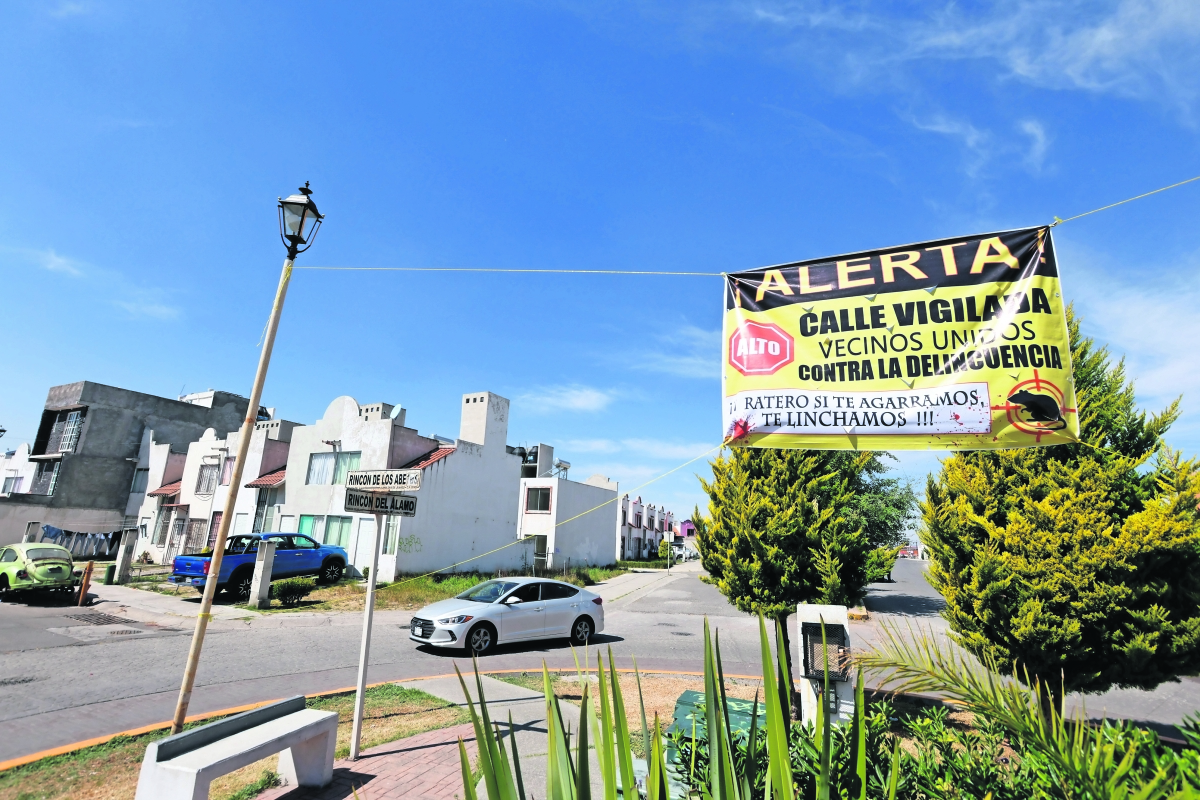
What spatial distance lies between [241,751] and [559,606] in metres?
8.75

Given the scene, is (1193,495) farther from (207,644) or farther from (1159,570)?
(207,644)

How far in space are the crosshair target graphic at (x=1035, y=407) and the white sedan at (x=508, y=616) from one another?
28.3ft

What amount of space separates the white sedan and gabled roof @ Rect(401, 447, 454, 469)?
1177 centimetres

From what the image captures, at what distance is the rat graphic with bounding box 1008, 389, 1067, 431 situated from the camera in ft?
12.6

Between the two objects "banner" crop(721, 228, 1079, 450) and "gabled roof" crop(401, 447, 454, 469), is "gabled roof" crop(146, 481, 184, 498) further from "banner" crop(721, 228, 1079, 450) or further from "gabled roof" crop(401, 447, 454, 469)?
"banner" crop(721, 228, 1079, 450)

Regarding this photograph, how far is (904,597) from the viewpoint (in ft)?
85.6

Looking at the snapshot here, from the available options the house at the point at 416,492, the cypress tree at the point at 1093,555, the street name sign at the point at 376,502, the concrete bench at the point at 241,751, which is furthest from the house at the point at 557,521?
the cypress tree at the point at 1093,555

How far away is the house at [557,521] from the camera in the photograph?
31.5 m

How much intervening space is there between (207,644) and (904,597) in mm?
26093

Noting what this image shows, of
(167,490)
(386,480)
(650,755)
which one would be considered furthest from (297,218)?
(167,490)

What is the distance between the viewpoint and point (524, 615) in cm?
1204

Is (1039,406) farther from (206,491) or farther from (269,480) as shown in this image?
(206,491)

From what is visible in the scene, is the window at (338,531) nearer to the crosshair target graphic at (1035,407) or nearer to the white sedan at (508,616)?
the white sedan at (508,616)

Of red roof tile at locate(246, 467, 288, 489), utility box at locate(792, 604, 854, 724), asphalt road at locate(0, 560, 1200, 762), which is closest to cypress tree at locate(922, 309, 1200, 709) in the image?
utility box at locate(792, 604, 854, 724)
